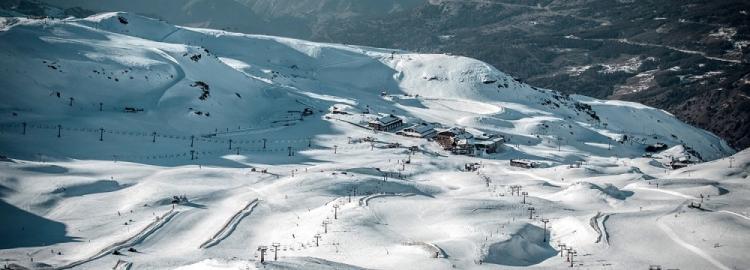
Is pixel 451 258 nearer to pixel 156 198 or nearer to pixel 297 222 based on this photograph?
pixel 297 222

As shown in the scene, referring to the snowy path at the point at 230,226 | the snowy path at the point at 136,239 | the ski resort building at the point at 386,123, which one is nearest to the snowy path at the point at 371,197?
the snowy path at the point at 230,226

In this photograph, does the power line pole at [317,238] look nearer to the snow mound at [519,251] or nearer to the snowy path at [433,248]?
the snowy path at [433,248]

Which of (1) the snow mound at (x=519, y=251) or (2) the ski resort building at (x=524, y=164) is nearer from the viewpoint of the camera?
(1) the snow mound at (x=519, y=251)

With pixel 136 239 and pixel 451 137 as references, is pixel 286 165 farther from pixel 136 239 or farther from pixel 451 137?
pixel 136 239

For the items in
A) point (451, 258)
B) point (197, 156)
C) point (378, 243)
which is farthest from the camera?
point (197, 156)

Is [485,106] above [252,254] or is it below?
above

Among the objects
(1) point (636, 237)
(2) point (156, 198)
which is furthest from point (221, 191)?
(1) point (636, 237)
